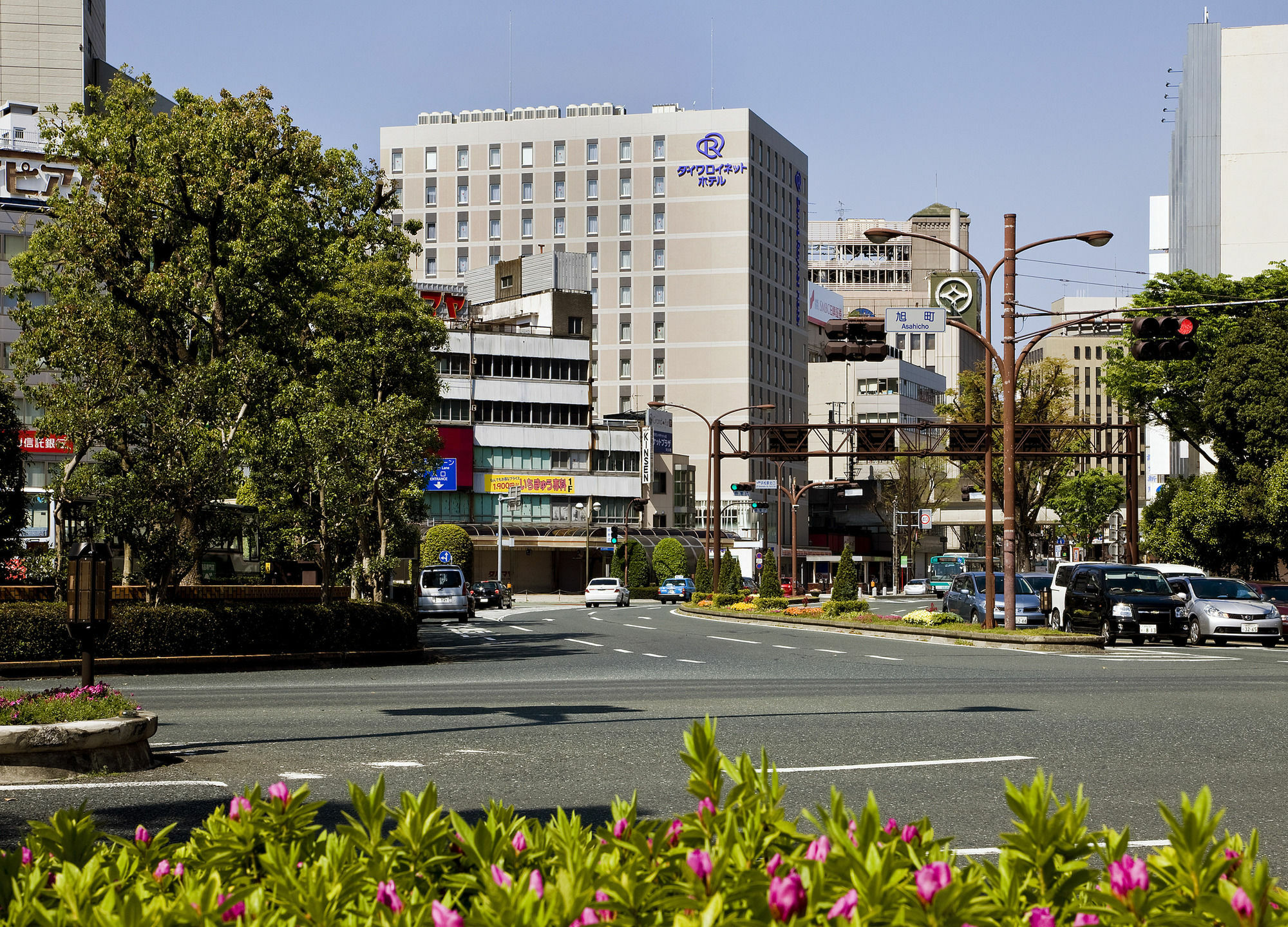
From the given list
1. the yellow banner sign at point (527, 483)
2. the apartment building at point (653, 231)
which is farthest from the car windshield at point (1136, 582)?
the apartment building at point (653, 231)

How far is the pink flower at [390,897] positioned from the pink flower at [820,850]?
2.64ft

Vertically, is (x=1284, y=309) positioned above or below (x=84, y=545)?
above

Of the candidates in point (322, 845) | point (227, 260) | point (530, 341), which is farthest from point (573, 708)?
point (530, 341)

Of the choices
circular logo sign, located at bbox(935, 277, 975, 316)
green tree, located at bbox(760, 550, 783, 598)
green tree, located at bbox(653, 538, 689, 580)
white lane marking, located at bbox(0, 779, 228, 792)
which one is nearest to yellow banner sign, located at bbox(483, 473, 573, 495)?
green tree, located at bbox(653, 538, 689, 580)

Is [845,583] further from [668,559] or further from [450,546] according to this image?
[668,559]

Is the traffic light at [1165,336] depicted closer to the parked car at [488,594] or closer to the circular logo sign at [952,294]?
the circular logo sign at [952,294]

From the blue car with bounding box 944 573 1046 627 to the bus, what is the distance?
4296cm

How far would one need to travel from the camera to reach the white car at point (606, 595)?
7225 cm

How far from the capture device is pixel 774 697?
17.0 meters

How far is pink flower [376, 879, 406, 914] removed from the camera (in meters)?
2.59

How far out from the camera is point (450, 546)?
8375 cm

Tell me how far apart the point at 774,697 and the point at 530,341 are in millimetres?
83971

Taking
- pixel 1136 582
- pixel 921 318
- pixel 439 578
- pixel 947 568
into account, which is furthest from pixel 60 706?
pixel 947 568

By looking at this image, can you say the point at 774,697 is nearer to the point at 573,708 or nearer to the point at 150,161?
the point at 573,708
